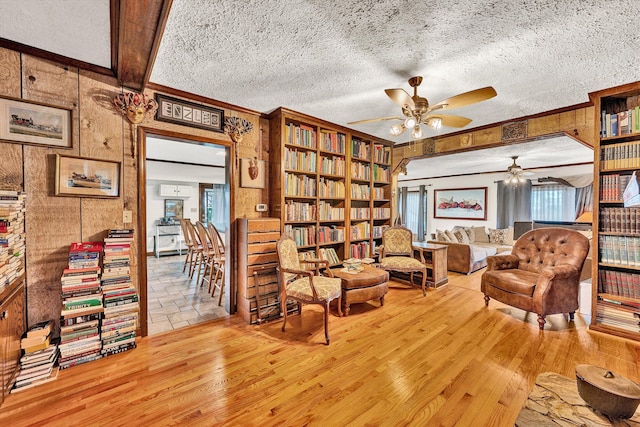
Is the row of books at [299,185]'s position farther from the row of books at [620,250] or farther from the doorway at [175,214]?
the row of books at [620,250]

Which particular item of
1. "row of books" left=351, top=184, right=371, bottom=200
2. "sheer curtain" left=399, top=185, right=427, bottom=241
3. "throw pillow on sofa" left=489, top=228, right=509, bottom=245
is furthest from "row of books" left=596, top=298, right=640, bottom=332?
"sheer curtain" left=399, top=185, right=427, bottom=241

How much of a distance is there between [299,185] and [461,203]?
6651mm

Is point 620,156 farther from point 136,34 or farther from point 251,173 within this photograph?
point 136,34

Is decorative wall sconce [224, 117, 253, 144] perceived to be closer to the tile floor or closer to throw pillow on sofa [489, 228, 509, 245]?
the tile floor

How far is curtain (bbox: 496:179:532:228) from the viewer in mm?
7008

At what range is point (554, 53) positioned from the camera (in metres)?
2.04

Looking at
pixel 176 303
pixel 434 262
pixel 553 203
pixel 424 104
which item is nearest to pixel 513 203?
pixel 553 203

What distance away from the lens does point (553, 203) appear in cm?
674

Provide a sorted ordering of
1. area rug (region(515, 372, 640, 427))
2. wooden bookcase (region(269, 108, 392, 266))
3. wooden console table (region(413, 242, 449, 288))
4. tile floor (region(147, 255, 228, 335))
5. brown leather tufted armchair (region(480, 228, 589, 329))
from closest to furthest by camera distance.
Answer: area rug (region(515, 372, 640, 427)) < brown leather tufted armchair (region(480, 228, 589, 329)) < tile floor (region(147, 255, 228, 335)) < wooden bookcase (region(269, 108, 392, 266)) < wooden console table (region(413, 242, 449, 288))

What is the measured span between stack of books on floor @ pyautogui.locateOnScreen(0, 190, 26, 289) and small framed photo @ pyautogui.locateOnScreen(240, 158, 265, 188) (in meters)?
1.80

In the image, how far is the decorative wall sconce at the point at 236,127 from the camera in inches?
118

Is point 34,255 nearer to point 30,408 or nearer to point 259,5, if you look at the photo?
point 30,408

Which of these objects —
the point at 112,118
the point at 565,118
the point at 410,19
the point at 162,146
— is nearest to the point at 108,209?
the point at 112,118

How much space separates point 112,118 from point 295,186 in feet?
6.41
